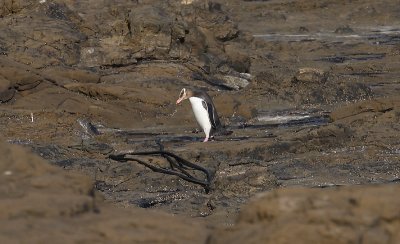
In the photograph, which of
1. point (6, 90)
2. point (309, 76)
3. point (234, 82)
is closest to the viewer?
point (6, 90)

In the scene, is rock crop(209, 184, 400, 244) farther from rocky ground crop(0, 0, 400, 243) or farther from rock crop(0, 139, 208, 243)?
rock crop(0, 139, 208, 243)

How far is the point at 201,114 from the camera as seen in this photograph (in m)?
15.5

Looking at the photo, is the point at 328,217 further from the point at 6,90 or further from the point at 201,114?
the point at 6,90

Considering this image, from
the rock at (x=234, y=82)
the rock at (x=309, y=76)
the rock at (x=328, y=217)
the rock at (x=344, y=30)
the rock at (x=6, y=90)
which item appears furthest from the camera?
the rock at (x=344, y=30)

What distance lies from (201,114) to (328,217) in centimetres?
1180

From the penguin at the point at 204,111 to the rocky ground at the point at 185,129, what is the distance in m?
0.21

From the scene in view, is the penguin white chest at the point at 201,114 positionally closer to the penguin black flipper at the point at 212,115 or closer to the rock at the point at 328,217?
the penguin black flipper at the point at 212,115

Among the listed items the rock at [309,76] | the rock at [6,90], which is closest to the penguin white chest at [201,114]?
the rock at [6,90]

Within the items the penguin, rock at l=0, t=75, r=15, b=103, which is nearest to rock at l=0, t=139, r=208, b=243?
the penguin

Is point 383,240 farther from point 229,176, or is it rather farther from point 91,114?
point 91,114

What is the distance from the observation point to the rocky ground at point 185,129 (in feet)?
13.0

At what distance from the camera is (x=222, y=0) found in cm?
4138

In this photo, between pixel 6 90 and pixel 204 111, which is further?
pixel 6 90

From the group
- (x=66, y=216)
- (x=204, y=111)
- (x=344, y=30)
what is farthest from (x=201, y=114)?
(x=344, y=30)
